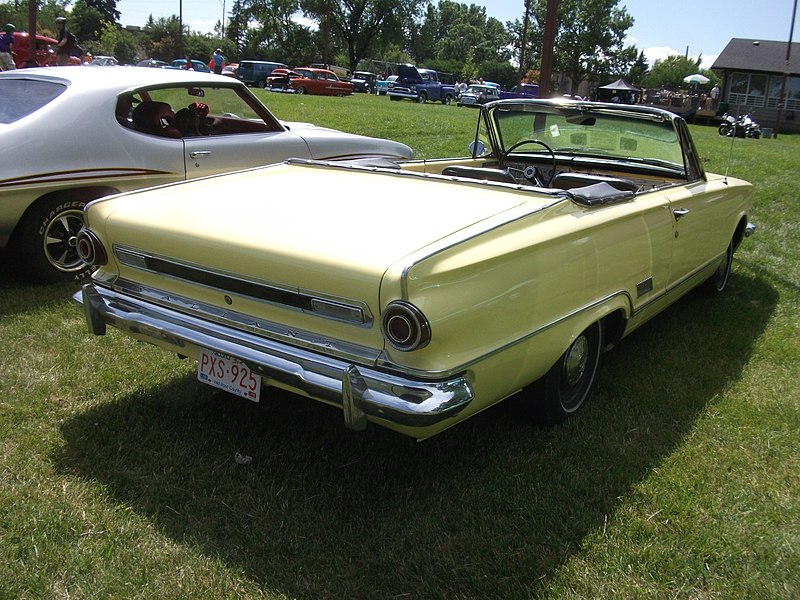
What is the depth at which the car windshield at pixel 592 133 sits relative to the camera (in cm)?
427

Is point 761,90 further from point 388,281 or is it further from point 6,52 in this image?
point 388,281

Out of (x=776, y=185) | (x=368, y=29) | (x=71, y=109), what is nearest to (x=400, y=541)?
(x=71, y=109)

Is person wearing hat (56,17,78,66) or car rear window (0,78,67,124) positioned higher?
person wearing hat (56,17,78,66)

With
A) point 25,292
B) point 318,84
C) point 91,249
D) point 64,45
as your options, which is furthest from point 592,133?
point 318,84

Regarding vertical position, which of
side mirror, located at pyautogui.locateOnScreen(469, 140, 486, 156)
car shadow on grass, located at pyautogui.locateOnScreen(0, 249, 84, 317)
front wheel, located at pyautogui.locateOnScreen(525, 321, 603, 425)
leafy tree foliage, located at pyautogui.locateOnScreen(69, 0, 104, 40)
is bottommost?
car shadow on grass, located at pyautogui.locateOnScreen(0, 249, 84, 317)

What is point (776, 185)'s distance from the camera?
952 centimetres

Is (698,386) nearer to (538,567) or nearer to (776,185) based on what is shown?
(538,567)

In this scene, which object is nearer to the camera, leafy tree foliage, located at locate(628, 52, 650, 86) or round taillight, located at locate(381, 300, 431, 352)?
round taillight, located at locate(381, 300, 431, 352)

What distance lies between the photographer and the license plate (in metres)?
2.70

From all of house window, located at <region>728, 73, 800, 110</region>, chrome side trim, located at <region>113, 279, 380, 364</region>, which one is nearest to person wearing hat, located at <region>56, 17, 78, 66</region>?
chrome side trim, located at <region>113, 279, 380, 364</region>

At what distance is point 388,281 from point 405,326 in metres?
0.15

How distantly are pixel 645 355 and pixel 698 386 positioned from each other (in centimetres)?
45

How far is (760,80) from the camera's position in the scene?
41719 millimetres

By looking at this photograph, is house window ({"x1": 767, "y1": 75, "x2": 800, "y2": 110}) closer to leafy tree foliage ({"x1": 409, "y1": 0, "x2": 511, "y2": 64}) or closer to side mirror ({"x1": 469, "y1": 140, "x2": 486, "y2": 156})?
side mirror ({"x1": 469, "y1": 140, "x2": 486, "y2": 156})
